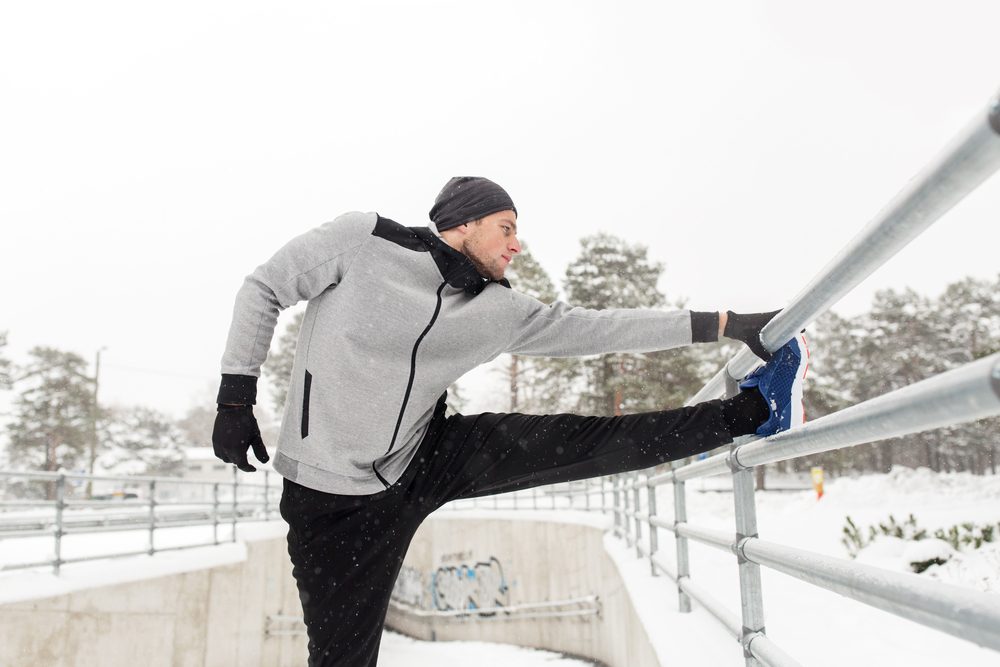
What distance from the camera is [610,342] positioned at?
2648mm

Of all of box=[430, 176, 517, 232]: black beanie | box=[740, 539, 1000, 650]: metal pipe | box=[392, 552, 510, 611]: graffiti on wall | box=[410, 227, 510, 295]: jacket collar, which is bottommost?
box=[392, 552, 510, 611]: graffiti on wall

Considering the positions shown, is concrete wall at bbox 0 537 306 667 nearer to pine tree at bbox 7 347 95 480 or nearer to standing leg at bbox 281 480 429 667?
standing leg at bbox 281 480 429 667

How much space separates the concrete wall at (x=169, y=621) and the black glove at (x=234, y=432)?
223 inches

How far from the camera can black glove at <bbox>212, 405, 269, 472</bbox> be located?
A: 7.92 ft

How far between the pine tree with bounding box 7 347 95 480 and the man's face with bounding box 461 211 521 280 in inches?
1727

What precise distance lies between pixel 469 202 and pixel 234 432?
3.84 ft

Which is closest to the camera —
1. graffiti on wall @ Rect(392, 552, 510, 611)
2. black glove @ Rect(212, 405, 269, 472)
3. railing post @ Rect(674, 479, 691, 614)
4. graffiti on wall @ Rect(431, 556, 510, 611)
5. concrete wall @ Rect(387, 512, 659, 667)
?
black glove @ Rect(212, 405, 269, 472)

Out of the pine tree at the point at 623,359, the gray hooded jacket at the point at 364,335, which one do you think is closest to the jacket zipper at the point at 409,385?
the gray hooded jacket at the point at 364,335

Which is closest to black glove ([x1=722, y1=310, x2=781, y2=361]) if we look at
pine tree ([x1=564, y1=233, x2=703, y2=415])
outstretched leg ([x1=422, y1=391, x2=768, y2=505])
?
outstretched leg ([x1=422, y1=391, x2=768, y2=505])

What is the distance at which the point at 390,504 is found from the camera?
2.58 m

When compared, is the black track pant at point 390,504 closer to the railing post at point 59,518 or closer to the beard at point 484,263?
the beard at point 484,263

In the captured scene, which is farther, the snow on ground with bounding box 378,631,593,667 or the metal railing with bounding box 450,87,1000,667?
the snow on ground with bounding box 378,631,593,667

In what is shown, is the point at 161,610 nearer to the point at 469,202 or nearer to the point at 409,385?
the point at 409,385

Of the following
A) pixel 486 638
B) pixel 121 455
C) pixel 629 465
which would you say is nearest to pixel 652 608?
pixel 629 465
